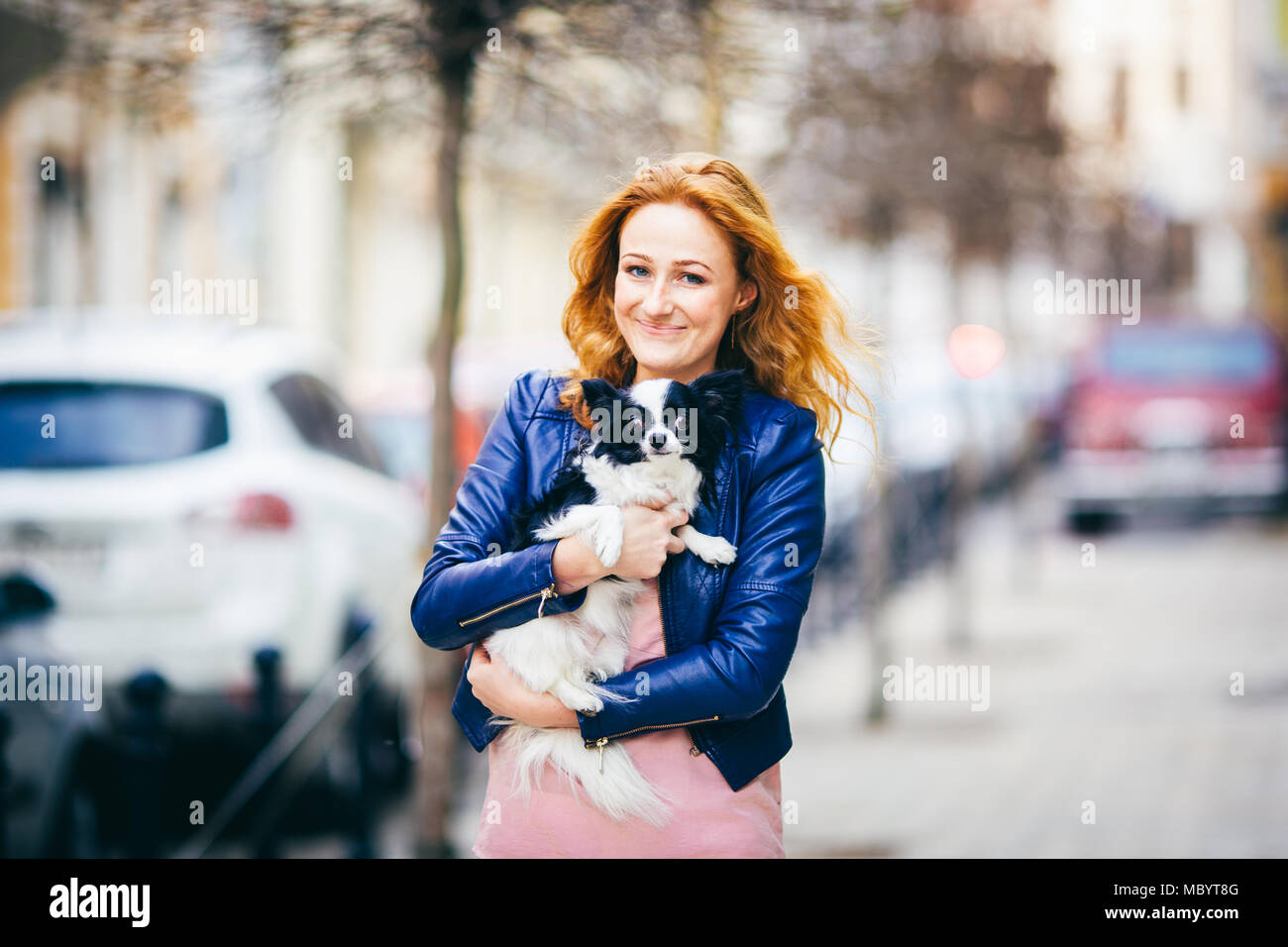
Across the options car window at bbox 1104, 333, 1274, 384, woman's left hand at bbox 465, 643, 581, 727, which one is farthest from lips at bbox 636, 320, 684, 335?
car window at bbox 1104, 333, 1274, 384

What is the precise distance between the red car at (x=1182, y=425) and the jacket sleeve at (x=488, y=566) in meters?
16.0

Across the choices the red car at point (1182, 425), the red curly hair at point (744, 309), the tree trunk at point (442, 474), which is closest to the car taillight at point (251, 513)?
the tree trunk at point (442, 474)

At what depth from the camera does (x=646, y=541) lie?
249 centimetres

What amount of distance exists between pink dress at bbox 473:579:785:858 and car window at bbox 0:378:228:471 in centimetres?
443

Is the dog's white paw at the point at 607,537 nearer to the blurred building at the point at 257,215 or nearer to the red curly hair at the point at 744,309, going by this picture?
the red curly hair at the point at 744,309

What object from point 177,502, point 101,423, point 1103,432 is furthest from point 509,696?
point 1103,432

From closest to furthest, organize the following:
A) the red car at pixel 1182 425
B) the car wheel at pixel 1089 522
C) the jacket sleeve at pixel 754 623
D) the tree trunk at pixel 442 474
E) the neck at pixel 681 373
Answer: the jacket sleeve at pixel 754 623 < the neck at pixel 681 373 < the tree trunk at pixel 442 474 < the red car at pixel 1182 425 < the car wheel at pixel 1089 522

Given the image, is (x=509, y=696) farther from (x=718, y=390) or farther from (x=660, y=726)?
(x=718, y=390)

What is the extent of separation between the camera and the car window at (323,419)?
7.19m

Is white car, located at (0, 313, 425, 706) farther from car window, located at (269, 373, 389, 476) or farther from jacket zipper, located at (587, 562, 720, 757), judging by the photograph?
jacket zipper, located at (587, 562, 720, 757)

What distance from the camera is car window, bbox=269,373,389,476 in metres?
7.19

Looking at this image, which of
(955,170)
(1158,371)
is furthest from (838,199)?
(1158,371)

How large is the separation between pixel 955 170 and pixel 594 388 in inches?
332

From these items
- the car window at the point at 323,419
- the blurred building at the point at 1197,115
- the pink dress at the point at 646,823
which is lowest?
the pink dress at the point at 646,823
